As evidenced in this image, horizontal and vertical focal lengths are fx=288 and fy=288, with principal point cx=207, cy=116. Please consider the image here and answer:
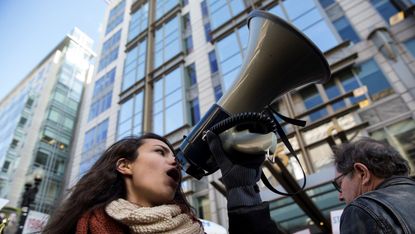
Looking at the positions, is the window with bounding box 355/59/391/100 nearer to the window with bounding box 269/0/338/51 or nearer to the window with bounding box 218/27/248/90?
the window with bounding box 269/0/338/51

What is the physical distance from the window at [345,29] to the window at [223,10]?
4.55 meters

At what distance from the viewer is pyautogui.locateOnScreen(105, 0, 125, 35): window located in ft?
76.0

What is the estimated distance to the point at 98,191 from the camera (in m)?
1.72

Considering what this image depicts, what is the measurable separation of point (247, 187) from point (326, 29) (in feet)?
31.6

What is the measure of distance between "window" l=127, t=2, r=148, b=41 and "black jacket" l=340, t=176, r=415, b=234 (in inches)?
741

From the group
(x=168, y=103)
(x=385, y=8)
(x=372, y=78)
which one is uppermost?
(x=168, y=103)

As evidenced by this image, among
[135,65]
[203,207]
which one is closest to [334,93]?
[203,207]

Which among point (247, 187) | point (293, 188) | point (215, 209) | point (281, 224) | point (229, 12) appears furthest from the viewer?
point (229, 12)

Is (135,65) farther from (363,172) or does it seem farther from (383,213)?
(383,213)

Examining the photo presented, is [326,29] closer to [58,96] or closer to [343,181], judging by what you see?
[343,181]

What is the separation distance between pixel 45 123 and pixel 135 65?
34.3 ft

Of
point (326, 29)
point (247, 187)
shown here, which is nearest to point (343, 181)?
point (247, 187)

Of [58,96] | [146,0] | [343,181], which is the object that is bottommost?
[343,181]

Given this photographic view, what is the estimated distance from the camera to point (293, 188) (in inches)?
243
